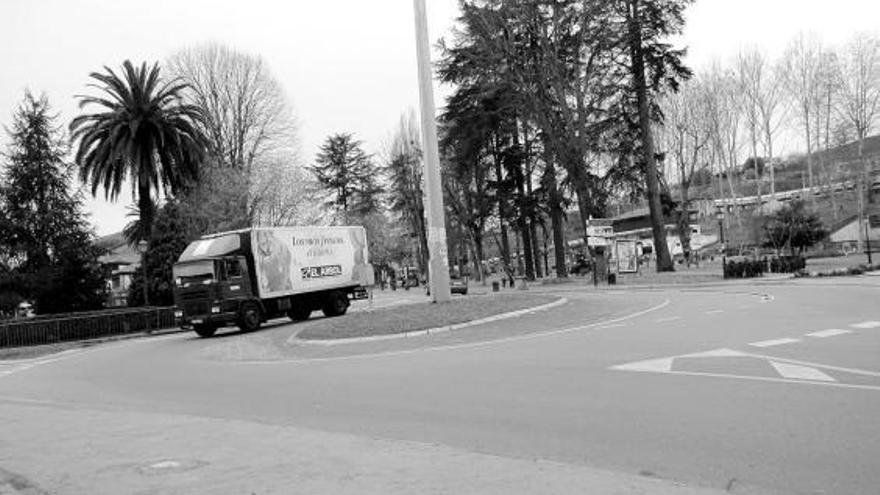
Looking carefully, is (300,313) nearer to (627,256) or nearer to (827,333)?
(827,333)

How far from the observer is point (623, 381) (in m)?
10.6

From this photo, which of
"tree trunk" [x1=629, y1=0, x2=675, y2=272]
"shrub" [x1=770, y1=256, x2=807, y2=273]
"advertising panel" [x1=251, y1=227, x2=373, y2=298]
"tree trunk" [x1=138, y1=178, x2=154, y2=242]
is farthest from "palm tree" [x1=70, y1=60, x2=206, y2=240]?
"shrub" [x1=770, y1=256, x2=807, y2=273]

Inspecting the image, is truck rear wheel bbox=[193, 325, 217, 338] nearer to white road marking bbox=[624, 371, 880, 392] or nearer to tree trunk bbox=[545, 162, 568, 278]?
white road marking bbox=[624, 371, 880, 392]

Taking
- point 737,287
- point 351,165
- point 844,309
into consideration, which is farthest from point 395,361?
point 351,165

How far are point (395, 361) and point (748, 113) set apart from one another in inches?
2383

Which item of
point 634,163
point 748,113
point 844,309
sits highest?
point 748,113

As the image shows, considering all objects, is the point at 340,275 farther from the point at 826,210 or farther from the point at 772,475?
the point at 826,210

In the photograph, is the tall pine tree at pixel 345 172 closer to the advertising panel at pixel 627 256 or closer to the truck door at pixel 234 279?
the advertising panel at pixel 627 256

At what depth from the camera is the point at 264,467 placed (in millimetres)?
6910

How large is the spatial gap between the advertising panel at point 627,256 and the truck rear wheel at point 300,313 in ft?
91.3

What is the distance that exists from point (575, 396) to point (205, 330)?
73.8 ft

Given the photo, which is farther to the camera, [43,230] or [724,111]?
[724,111]

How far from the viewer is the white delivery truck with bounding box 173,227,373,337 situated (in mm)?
28766

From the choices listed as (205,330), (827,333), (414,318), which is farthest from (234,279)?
(827,333)
